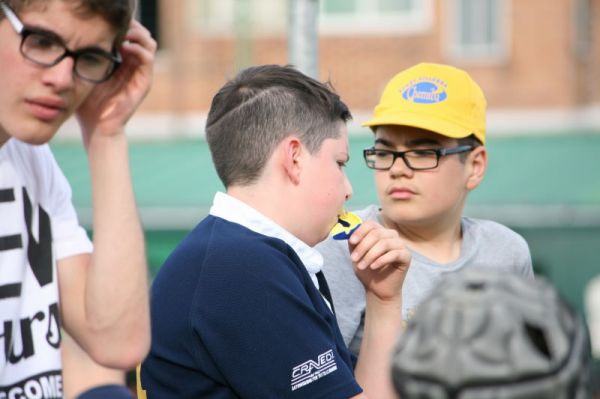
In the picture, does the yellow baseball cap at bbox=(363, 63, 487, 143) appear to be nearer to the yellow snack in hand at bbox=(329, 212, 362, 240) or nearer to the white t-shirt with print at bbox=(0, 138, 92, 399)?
the yellow snack in hand at bbox=(329, 212, 362, 240)

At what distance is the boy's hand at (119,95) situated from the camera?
2.43 meters

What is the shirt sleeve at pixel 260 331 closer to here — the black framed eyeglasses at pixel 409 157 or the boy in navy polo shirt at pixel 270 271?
the boy in navy polo shirt at pixel 270 271

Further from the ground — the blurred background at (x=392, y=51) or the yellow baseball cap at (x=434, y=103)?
the yellow baseball cap at (x=434, y=103)

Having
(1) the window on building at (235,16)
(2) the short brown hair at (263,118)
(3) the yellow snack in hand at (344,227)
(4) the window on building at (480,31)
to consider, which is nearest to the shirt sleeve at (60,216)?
(2) the short brown hair at (263,118)

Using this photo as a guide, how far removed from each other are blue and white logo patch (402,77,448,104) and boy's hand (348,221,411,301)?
2.47 ft

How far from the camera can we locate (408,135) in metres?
3.66

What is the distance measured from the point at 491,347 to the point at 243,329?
1606 millimetres

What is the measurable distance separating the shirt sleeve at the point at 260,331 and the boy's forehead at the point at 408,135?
41.4 inches

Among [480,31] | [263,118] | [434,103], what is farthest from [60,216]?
[480,31]

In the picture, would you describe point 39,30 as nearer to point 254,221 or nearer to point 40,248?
point 40,248

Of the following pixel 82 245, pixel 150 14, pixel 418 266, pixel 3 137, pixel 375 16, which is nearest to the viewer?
pixel 3 137

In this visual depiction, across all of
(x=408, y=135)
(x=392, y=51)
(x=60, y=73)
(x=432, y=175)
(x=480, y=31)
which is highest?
(x=60, y=73)

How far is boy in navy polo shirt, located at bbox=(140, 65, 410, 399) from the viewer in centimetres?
269

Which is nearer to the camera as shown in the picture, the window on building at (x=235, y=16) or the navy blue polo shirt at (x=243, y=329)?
the navy blue polo shirt at (x=243, y=329)
